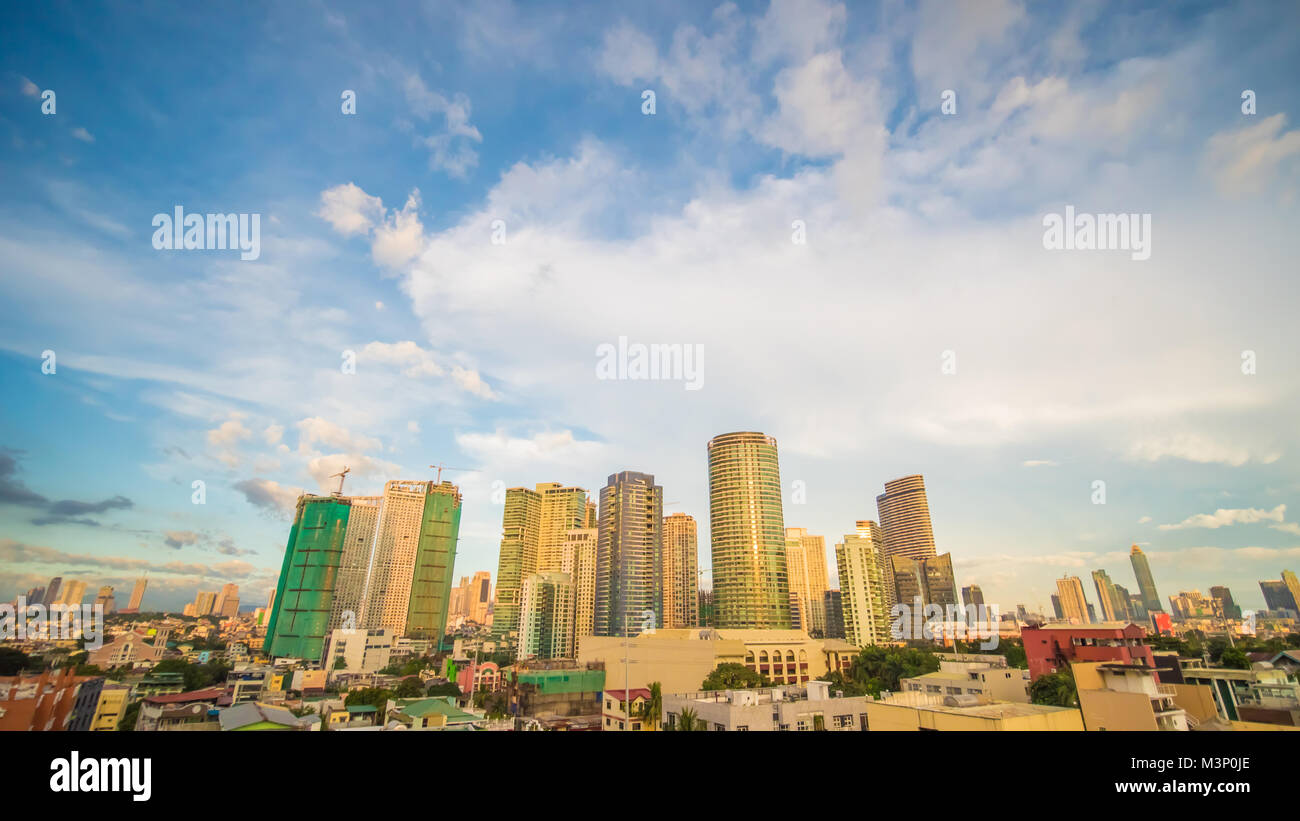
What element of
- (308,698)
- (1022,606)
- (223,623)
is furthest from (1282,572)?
(223,623)

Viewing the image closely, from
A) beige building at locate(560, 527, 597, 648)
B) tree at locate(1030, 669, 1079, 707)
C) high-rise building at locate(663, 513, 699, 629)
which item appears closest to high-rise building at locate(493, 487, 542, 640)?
beige building at locate(560, 527, 597, 648)

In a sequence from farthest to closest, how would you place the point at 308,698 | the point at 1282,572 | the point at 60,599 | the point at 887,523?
the point at 887,523
the point at 1282,572
the point at 60,599
the point at 308,698

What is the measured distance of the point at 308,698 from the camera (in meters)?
43.8

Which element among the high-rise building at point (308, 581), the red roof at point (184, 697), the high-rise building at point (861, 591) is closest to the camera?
the red roof at point (184, 697)

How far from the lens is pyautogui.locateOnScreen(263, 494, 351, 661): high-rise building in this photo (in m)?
81.5

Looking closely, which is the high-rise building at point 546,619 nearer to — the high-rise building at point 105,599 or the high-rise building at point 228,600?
the high-rise building at point 105,599

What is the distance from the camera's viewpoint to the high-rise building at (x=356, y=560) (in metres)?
97.2

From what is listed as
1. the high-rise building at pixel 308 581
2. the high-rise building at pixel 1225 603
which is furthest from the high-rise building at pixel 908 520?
the high-rise building at pixel 308 581

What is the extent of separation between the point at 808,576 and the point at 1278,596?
251 ft

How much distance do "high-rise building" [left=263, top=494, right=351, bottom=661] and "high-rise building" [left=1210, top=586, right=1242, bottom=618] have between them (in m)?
144

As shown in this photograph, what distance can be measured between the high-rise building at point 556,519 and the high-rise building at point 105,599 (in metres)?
67.1

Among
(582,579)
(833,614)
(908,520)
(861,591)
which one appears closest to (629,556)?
(582,579)
